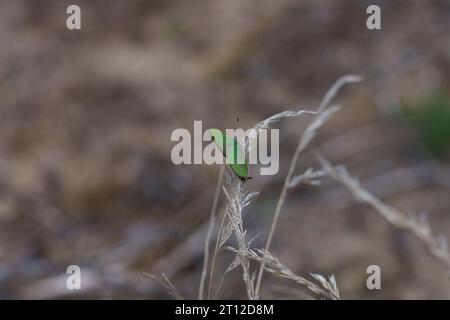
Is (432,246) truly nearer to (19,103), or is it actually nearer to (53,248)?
(53,248)

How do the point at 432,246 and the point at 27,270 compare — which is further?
the point at 27,270

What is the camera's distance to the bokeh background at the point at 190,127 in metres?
2.29

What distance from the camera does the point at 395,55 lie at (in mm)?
2994

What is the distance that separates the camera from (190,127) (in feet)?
8.89

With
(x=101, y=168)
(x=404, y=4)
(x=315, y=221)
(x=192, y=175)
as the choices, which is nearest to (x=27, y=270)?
(x=101, y=168)

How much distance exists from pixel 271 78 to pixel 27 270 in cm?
131

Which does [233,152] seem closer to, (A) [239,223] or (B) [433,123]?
(A) [239,223]

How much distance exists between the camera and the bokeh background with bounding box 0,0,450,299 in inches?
90.2

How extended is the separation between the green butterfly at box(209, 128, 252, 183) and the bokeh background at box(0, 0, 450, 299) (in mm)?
1097

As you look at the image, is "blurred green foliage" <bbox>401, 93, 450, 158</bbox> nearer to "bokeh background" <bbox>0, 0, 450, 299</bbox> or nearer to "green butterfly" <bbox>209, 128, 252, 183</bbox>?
"bokeh background" <bbox>0, 0, 450, 299</bbox>

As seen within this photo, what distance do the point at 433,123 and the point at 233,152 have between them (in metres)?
1.77

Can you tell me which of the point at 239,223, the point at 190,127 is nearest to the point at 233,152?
the point at 239,223

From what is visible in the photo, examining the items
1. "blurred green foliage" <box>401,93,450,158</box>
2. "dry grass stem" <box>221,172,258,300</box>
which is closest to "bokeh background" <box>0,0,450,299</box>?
"blurred green foliage" <box>401,93,450,158</box>

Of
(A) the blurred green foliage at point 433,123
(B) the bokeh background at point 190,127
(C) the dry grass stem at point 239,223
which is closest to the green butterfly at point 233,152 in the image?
(C) the dry grass stem at point 239,223
